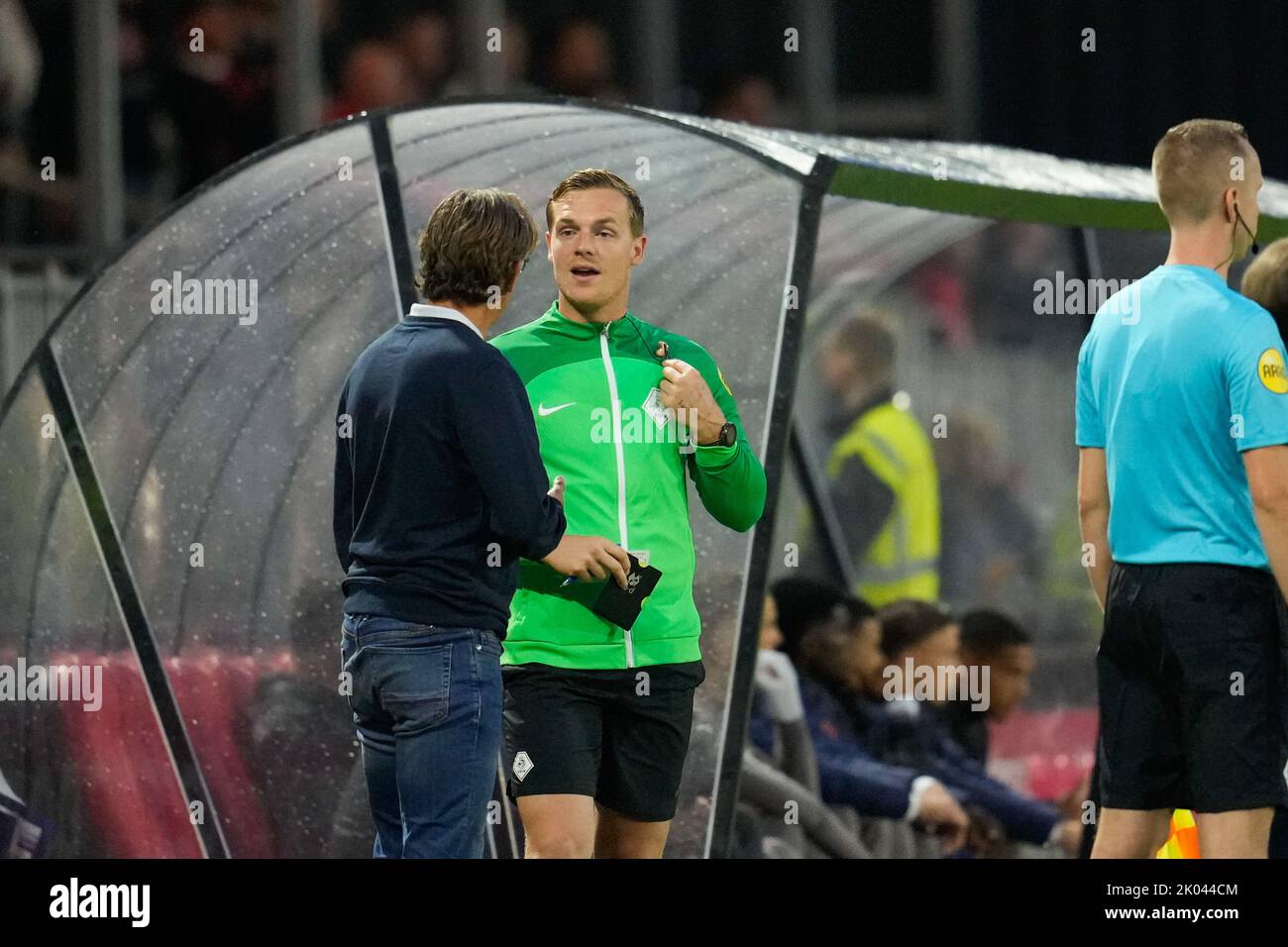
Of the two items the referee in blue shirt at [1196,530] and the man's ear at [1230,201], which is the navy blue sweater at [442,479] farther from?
the man's ear at [1230,201]

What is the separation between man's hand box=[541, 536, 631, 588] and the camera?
146 inches

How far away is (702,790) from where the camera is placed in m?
4.96

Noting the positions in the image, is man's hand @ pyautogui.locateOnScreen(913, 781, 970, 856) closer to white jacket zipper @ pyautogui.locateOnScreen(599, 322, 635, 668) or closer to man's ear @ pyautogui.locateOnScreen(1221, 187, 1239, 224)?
white jacket zipper @ pyautogui.locateOnScreen(599, 322, 635, 668)

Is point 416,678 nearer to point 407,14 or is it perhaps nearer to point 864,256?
point 864,256

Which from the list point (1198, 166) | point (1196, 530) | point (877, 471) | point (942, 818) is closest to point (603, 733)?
point (1196, 530)

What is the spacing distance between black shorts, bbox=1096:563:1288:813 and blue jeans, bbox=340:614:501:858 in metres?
1.11

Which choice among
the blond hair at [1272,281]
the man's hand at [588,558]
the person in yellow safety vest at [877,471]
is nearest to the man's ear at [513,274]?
the man's hand at [588,558]

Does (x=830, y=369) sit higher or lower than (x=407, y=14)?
lower

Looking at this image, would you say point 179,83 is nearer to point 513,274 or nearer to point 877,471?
point 877,471

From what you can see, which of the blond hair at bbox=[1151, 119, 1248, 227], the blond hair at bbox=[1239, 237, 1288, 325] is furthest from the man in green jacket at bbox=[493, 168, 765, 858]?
the blond hair at bbox=[1239, 237, 1288, 325]

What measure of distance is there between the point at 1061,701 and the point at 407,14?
12.9ft

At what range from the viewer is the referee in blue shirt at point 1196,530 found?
3.70 m

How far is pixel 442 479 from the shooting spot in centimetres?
359
